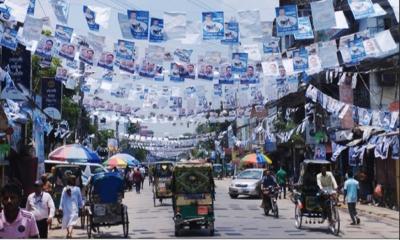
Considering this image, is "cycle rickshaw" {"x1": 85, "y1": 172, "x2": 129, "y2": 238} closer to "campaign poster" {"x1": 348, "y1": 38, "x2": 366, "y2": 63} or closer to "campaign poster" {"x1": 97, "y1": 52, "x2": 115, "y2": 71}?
"campaign poster" {"x1": 97, "y1": 52, "x2": 115, "y2": 71}

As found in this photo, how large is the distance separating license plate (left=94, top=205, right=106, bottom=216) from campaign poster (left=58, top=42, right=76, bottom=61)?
6.18 m

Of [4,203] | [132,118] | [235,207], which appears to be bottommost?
[235,207]

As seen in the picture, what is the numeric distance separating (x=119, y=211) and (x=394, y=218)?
10147 millimetres

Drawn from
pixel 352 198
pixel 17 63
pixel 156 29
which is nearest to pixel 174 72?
pixel 156 29

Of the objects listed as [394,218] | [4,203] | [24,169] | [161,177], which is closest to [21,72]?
[24,169]

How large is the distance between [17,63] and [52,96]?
465 cm

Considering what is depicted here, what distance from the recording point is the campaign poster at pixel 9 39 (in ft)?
60.8

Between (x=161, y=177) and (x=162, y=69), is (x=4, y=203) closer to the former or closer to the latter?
(x=162, y=69)

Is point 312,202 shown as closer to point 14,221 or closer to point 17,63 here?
point 14,221

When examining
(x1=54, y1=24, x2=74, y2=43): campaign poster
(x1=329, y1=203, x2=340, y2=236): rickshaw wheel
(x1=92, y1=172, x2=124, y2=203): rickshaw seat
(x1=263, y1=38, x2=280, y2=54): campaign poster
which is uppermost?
(x1=54, y1=24, x2=74, y2=43): campaign poster

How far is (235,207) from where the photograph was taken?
27.5 metres

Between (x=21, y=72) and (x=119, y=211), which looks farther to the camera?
(x=21, y=72)

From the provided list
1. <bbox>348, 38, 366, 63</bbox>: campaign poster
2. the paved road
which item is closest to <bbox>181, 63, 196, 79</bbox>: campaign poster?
the paved road

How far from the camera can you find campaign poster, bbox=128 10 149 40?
60.4 ft
